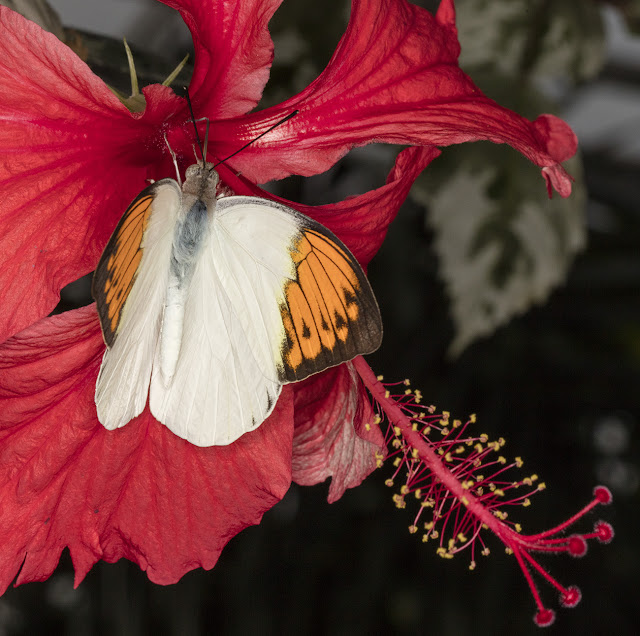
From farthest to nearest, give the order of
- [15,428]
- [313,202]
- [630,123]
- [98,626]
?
[630,123] < [313,202] < [98,626] < [15,428]

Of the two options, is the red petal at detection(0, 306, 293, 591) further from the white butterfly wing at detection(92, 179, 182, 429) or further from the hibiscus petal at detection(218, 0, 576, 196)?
the hibiscus petal at detection(218, 0, 576, 196)

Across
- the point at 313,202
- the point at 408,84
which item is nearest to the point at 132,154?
the point at 408,84

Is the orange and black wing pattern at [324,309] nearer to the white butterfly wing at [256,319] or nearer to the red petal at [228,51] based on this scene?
the white butterfly wing at [256,319]

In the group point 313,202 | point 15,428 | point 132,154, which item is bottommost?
point 313,202

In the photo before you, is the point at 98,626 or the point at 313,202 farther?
the point at 313,202

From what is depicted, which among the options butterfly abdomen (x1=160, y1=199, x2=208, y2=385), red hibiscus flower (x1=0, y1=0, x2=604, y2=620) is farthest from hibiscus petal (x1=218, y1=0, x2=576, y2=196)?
butterfly abdomen (x1=160, y1=199, x2=208, y2=385)

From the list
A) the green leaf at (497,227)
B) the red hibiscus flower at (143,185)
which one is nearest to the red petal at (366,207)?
the red hibiscus flower at (143,185)

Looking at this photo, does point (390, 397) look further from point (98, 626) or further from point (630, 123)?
point (630, 123)
